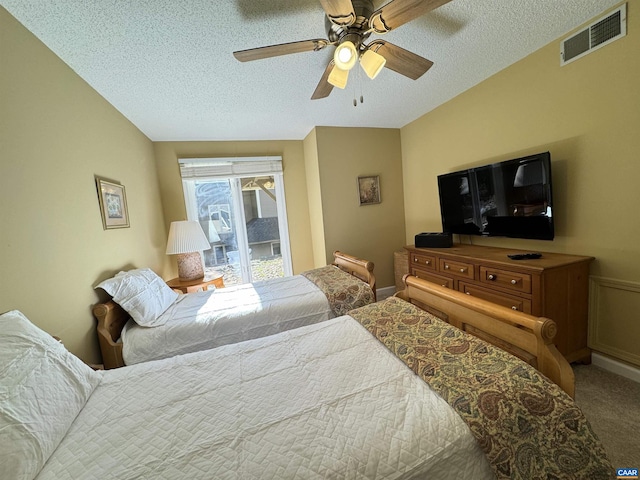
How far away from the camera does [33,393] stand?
33.5 inches

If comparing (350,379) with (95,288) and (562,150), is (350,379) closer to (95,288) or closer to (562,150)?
(95,288)

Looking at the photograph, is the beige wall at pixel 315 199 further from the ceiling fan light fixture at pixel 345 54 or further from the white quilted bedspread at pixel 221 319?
the ceiling fan light fixture at pixel 345 54

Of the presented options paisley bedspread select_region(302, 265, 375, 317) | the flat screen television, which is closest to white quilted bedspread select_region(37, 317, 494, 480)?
paisley bedspread select_region(302, 265, 375, 317)

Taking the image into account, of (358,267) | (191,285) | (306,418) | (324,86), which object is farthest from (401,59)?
(191,285)

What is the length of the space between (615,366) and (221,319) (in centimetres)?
289

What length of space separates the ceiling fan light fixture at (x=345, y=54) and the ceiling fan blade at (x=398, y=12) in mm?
138

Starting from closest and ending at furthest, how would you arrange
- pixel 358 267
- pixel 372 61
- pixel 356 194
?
pixel 372 61 < pixel 358 267 < pixel 356 194

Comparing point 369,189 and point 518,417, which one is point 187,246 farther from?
point 518,417

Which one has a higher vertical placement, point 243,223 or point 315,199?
point 315,199

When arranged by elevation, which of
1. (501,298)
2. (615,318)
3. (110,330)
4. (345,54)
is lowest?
(615,318)

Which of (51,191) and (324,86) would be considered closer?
(51,191)

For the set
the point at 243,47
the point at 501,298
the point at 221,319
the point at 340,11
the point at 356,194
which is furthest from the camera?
the point at 356,194

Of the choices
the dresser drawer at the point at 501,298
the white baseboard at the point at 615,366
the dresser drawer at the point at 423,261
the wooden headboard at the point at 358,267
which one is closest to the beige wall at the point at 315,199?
the wooden headboard at the point at 358,267

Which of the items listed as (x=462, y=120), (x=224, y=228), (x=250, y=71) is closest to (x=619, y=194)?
(x=462, y=120)
